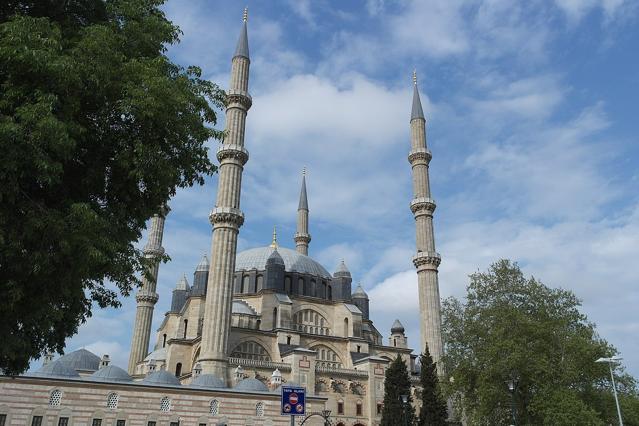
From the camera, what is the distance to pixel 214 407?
27.1 m

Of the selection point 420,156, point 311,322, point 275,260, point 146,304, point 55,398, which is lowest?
point 55,398

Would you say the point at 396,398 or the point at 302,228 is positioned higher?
the point at 302,228

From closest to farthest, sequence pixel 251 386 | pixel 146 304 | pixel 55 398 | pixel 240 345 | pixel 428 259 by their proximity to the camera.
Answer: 1. pixel 55 398
2. pixel 251 386
3. pixel 240 345
4. pixel 428 259
5. pixel 146 304

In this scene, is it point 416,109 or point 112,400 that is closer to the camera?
point 112,400

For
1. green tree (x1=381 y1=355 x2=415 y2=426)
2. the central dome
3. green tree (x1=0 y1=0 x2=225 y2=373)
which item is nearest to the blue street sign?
green tree (x1=0 y1=0 x2=225 y2=373)

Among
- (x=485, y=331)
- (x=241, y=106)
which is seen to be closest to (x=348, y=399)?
(x=485, y=331)

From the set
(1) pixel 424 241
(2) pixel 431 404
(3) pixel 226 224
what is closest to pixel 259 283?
(3) pixel 226 224

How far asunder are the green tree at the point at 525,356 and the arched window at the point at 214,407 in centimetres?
1112

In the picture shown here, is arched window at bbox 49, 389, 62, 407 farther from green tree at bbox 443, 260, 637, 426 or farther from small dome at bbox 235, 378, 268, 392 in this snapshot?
green tree at bbox 443, 260, 637, 426

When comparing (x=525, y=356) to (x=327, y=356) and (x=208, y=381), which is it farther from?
(x=327, y=356)

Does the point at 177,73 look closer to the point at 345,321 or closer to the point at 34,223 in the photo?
the point at 34,223

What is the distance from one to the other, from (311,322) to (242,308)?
241 inches

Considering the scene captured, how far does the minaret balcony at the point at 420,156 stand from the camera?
152ft

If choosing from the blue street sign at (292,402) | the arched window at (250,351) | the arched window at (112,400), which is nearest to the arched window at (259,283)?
the arched window at (250,351)
